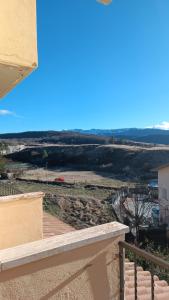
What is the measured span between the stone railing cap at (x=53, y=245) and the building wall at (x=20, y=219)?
73.2 inches

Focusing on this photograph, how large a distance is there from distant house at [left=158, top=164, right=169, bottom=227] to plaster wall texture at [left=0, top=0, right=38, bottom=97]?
66.6 ft

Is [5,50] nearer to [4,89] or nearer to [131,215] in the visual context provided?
[4,89]

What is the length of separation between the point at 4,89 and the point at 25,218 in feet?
6.53

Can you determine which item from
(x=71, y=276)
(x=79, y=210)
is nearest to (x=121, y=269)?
(x=71, y=276)

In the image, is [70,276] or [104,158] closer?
[70,276]

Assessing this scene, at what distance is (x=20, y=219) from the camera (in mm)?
4805

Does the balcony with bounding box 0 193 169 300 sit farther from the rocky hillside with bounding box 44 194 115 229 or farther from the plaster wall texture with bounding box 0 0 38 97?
the rocky hillside with bounding box 44 194 115 229

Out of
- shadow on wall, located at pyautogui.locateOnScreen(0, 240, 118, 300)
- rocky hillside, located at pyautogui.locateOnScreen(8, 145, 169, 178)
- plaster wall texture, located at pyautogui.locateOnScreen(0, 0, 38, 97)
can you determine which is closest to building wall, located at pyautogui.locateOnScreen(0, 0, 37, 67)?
plaster wall texture, located at pyautogui.locateOnScreen(0, 0, 38, 97)

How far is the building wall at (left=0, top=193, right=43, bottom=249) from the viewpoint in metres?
4.50

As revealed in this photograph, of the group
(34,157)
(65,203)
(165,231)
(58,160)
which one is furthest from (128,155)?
(165,231)

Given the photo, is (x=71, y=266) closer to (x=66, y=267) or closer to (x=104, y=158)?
(x=66, y=267)

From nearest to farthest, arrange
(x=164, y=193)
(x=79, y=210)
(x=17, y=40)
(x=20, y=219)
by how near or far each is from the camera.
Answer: (x=17, y=40), (x=20, y=219), (x=164, y=193), (x=79, y=210)

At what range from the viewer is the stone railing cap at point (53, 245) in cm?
238

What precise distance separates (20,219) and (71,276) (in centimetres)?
224
